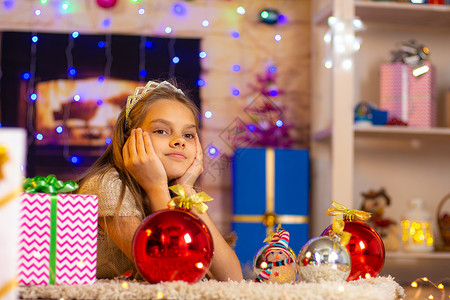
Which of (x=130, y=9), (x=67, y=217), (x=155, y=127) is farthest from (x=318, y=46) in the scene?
(x=67, y=217)

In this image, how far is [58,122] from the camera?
2732 millimetres

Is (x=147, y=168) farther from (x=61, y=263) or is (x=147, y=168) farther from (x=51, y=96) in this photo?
(x=51, y=96)

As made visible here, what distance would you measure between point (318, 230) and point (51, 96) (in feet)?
4.76

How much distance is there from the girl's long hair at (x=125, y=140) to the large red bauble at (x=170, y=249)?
0.38 meters

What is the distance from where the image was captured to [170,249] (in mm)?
731

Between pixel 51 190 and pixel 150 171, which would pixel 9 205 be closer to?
pixel 51 190

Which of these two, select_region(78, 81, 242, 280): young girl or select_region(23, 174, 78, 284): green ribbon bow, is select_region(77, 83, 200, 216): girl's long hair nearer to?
select_region(78, 81, 242, 280): young girl

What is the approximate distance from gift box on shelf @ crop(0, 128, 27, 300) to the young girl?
1.63 ft

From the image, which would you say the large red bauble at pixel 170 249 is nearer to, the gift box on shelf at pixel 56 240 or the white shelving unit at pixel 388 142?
the gift box on shelf at pixel 56 240

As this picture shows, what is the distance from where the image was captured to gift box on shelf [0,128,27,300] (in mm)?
507

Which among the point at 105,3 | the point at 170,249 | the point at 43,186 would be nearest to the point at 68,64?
the point at 105,3

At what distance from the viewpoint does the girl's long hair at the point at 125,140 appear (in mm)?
1176

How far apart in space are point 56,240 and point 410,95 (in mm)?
2104

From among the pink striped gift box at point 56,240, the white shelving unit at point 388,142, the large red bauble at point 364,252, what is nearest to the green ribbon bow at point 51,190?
the pink striped gift box at point 56,240
